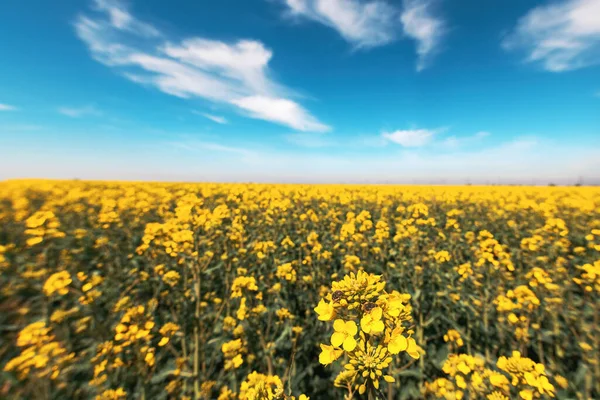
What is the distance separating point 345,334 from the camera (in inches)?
45.2

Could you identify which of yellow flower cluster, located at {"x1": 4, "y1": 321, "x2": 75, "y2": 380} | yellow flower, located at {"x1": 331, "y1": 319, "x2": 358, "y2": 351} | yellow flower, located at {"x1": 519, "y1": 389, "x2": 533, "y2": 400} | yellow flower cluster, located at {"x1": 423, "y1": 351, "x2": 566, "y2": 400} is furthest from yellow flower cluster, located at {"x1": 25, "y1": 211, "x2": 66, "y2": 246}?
yellow flower, located at {"x1": 519, "y1": 389, "x2": 533, "y2": 400}

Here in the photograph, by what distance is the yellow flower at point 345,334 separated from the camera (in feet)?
3.44

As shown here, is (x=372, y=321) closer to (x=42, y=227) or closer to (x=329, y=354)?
(x=329, y=354)

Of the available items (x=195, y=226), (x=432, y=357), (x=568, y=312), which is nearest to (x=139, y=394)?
(x=195, y=226)

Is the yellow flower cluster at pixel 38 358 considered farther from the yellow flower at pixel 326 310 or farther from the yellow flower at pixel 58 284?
the yellow flower at pixel 326 310

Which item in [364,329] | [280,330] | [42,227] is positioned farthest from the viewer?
[280,330]

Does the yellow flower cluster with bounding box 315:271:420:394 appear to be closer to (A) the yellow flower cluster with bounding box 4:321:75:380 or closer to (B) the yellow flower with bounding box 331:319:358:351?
(B) the yellow flower with bounding box 331:319:358:351

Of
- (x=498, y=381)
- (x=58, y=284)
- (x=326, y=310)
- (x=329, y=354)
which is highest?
(x=326, y=310)

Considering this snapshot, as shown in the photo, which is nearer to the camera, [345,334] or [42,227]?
[345,334]

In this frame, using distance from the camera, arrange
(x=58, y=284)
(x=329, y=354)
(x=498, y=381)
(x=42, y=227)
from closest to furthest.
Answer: (x=329, y=354) → (x=498, y=381) → (x=58, y=284) → (x=42, y=227)

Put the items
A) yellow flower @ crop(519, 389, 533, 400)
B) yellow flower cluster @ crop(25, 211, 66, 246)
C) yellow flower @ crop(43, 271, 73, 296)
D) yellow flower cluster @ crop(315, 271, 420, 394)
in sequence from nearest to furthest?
Result: yellow flower cluster @ crop(315, 271, 420, 394) → yellow flower @ crop(519, 389, 533, 400) → yellow flower @ crop(43, 271, 73, 296) → yellow flower cluster @ crop(25, 211, 66, 246)

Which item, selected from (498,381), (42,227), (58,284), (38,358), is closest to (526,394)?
(498,381)

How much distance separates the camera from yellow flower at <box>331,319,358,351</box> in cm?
105

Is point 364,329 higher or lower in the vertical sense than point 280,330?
higher
